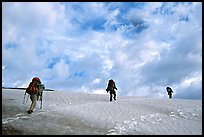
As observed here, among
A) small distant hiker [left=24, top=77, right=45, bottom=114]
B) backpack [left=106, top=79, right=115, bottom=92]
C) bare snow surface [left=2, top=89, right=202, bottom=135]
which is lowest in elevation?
bare snow surface [left=2, top=89, right=202, bottom=135]

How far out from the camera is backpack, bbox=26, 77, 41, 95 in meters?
13.7

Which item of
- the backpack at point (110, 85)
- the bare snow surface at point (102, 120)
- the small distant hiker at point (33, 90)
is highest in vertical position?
the backpack at point (110, 85)

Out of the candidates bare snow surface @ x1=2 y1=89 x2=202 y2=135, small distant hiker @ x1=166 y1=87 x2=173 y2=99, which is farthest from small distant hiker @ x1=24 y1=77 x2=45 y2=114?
small distant hiker @ x1=166 y1=87 x2=173 y2=99

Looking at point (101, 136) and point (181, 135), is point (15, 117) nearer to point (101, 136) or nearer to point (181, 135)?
point (101, 136)

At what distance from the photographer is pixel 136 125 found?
1215 centimetres

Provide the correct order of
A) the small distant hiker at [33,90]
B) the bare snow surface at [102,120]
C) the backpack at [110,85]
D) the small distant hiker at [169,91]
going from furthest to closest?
the small distant hiker at [169,91] < the backpack at [110,85] < the small distant hiker at [33,90] < the bare snow surface at [102,120]

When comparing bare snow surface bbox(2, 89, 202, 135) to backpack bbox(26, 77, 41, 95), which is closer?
bare snow surface bbox(2, 89, 202, 135)

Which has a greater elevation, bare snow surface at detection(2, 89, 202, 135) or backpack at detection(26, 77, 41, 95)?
backpack at detection(26, 77, 41, 95)

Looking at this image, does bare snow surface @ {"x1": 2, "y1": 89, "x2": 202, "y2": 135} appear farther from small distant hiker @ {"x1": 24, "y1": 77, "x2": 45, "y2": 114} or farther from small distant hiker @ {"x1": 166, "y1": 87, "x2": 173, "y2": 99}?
small distant hiker @ {"x1": 166, "y1": 87, "x2": 173, "y2": 99}

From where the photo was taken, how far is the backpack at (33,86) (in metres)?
13.7

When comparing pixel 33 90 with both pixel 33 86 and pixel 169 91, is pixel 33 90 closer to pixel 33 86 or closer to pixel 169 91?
pixel 33 86

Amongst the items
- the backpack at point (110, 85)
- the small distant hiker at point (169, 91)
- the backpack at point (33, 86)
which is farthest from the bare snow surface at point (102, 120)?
the small distant hiker at point (169, 91)

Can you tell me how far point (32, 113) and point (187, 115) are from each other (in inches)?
341

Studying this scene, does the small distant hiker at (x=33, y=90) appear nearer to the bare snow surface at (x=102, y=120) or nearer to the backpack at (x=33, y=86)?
the backpack at (x=33, y=86)
